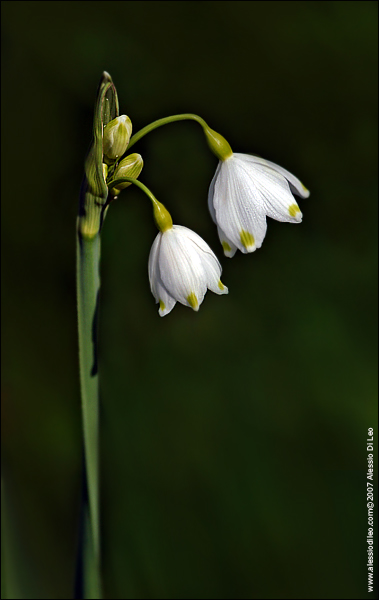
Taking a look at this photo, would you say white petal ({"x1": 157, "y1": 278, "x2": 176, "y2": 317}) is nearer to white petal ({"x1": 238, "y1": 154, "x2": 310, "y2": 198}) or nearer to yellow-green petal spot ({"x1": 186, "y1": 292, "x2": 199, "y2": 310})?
yellow-green petal spot ({"x1": 186, "y1": 292, "x2": 199, "y2": 310})

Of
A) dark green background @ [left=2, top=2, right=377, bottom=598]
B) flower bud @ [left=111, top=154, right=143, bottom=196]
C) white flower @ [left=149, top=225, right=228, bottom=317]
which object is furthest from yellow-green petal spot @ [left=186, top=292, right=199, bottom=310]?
dark green background @ [left=2, top=2, right=377, bottom=598]

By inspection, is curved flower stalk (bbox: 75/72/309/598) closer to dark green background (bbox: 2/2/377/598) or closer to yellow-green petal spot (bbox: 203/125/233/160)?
yellow-green petal spot (bbox: 203/125/233/160)

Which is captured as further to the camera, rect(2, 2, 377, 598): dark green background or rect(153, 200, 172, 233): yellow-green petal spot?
rect(2, 2, 377, 598): dark green background

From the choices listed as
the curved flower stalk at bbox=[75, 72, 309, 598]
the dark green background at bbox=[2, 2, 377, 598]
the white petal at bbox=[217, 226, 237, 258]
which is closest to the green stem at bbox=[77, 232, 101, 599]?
the curved flower stalk at bbox=[75, 72, 309, 598]

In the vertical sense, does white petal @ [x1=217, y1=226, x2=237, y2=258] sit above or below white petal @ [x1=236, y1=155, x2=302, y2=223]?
below

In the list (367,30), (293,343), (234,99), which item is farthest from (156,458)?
(367,30)

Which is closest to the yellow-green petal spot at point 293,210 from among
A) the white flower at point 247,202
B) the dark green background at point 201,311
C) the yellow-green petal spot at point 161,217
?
the white flower at point 247,202

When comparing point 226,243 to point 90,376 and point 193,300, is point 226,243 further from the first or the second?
point 90,376
